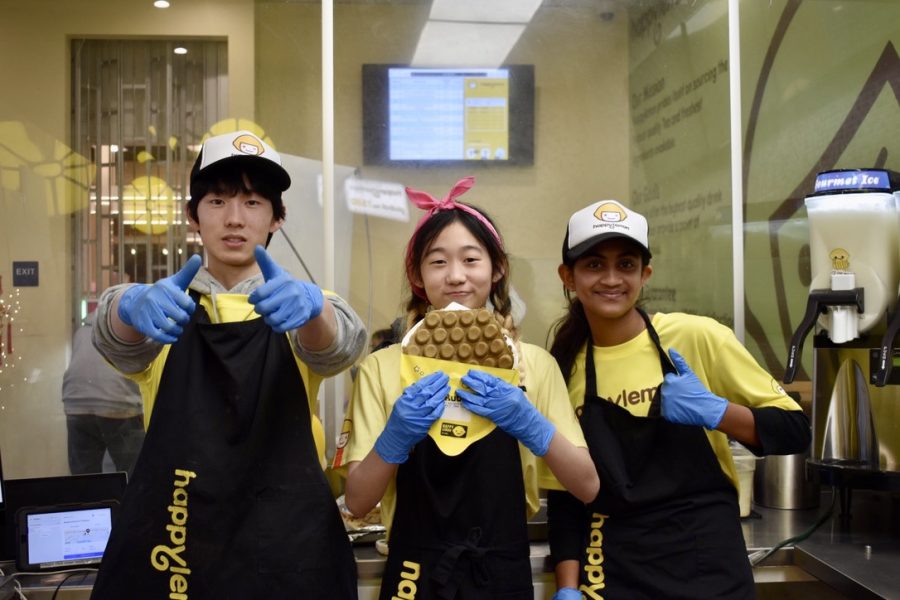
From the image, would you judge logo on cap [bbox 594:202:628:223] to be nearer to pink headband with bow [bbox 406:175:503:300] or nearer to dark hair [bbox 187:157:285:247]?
pink headband with bow [bbox 406:175:503:300]

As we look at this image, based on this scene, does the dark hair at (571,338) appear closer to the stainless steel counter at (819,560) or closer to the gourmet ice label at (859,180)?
the stainless steel counter at (819,560)

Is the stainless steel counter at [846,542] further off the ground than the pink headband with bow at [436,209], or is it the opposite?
the pink headband with bow at [436,209]

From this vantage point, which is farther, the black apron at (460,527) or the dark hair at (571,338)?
the dark hair at (571,338)

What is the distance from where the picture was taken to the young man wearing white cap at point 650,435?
162cm

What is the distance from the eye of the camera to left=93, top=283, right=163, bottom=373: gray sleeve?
1.44 meters

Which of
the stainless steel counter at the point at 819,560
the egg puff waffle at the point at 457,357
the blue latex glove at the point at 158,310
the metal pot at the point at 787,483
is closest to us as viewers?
the blue latex glove at the point at 158,310

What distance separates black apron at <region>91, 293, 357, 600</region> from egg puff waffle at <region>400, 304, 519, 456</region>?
26cm

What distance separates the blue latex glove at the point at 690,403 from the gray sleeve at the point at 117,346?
101cm

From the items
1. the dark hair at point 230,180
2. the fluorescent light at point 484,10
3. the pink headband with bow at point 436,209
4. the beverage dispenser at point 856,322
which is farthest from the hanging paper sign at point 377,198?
the beverage dispenser at point 856,322

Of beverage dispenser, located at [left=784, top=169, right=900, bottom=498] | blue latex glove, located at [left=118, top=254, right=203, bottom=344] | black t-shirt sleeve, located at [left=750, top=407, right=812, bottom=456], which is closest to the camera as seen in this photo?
blue latex glove, located at [left=118, top=254, right=203, bottom=344]

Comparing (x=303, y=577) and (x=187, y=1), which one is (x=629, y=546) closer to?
(x=303, y=577)

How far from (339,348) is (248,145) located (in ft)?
1.50

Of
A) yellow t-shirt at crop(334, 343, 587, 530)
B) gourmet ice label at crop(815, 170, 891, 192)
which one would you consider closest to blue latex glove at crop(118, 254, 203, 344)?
yellow t-shirt at crop(334, 343, 587, 530)

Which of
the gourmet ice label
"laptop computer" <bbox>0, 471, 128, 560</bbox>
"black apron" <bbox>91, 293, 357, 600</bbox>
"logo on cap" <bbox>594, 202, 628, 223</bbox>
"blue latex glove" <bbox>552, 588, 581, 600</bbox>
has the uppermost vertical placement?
the gourmet ice label
